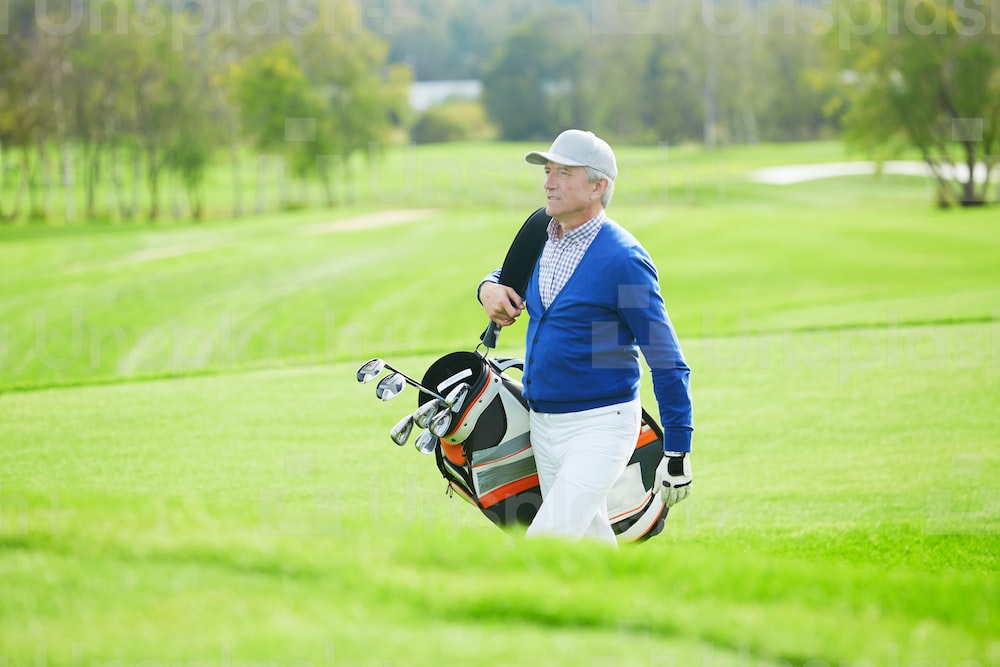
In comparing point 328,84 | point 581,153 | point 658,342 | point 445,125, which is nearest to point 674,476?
→ point 658,342

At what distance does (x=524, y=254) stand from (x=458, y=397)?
82 centimetres

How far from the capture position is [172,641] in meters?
3.02

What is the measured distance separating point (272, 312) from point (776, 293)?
408 inches

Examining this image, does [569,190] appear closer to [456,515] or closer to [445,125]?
[456,515]

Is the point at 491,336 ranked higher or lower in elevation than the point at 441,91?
lower

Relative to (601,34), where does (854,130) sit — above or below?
below

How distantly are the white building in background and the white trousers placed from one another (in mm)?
97415

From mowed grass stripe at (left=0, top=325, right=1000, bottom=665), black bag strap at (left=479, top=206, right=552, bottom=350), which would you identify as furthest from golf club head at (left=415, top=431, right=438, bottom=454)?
black bag strap at (left=479, top=206, right=552, bottom=350)

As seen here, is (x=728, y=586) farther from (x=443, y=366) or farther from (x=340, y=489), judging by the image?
(x=340, y=489)

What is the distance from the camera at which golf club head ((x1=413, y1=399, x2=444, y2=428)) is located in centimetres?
454

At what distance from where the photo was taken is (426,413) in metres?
4.57

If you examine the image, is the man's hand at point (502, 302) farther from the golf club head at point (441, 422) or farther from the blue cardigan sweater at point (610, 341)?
the golf club head at point (441, 422)

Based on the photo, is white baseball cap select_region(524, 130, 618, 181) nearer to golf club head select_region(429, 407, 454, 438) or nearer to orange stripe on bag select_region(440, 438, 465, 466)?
golf club head select_region(429, 407, 454, 438)

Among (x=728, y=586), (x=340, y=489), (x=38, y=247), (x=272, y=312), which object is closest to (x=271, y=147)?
(x=38, y=247)
